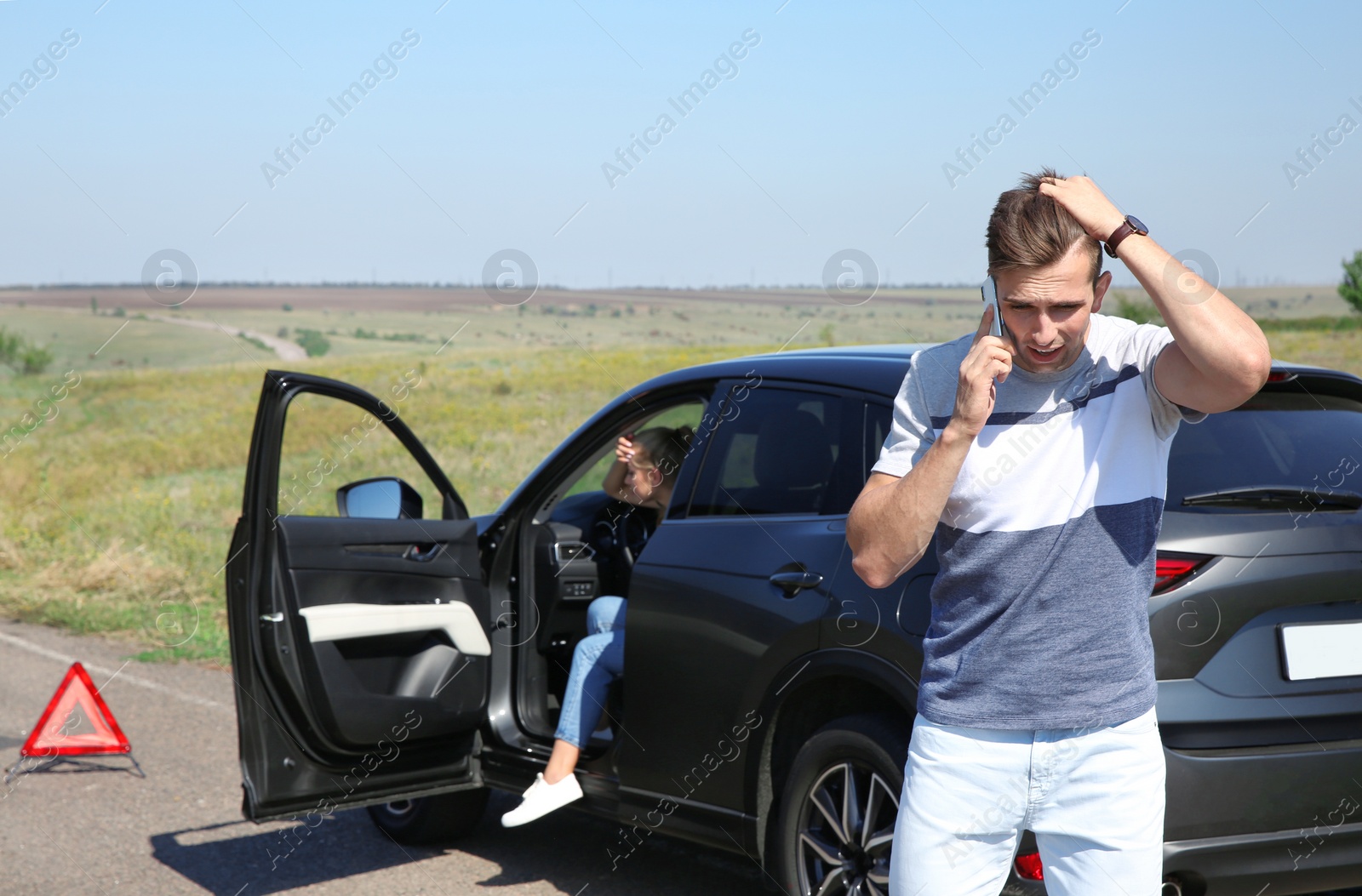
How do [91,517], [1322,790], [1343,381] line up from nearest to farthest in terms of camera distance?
1. [1322,790]
2. [1343,381]
3. [91,517]

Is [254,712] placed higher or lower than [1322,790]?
lower

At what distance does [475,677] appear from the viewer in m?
4.81

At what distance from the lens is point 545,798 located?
458cm

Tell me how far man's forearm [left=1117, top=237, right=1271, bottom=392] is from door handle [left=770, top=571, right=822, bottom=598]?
68.5 inches

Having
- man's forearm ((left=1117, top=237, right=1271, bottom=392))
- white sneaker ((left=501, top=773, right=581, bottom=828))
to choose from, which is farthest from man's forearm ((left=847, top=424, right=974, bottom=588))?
white sneaker ((left=501, top=773, right=581, bottom=828))

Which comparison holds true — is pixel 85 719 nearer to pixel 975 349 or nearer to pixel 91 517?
pixel 975 349

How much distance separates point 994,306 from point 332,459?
634 inches

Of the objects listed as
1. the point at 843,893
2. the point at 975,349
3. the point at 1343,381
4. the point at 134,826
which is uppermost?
the point at 1343,381

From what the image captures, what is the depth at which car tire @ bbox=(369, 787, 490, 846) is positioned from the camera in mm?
5324

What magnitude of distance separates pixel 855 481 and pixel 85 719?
482cm

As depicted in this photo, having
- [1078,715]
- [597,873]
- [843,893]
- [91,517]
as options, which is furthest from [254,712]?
[91,517]

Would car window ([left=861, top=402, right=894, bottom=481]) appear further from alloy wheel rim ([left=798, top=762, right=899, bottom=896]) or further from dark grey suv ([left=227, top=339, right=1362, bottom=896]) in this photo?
alloy wheel rim ([left=798, top=762, right=899, bottom=896])

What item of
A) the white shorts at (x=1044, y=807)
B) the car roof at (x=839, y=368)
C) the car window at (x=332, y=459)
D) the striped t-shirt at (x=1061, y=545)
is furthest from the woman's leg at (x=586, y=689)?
the car window at (x=332, y=459)

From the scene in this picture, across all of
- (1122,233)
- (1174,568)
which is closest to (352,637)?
(1174,568)
